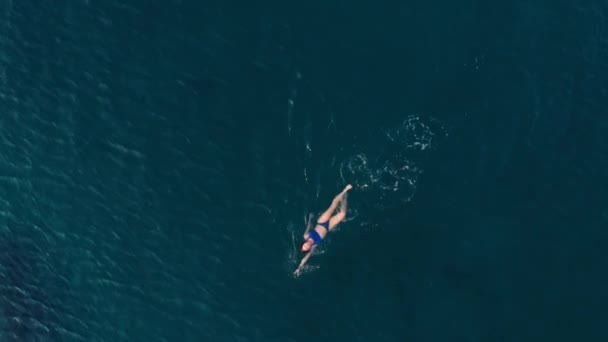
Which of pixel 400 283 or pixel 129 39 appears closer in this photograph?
pixel 400 283

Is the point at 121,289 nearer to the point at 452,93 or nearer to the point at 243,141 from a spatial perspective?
the point at 243,141

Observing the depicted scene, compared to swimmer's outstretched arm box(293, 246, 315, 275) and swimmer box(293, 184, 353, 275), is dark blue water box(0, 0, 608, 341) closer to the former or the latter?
swimmer's outstretched arm box(293, 246, 315, 275)

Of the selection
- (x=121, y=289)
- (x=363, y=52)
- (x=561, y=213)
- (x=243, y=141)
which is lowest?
(x=121, y=289)

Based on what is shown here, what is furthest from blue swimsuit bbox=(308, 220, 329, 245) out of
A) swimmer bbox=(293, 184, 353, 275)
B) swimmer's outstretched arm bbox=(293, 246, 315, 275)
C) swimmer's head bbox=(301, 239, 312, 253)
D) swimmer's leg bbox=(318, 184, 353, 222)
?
swimmer's outstretched arm bbox=(293, 246, 315, 275)

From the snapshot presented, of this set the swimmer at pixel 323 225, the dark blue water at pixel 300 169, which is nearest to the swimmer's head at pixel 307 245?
the swimmer at pixel 323 225

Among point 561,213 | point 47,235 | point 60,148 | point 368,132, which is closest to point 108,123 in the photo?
point 60,148

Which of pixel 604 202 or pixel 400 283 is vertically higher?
pixel 604 202

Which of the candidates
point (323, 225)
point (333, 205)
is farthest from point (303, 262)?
point (333, 205)
